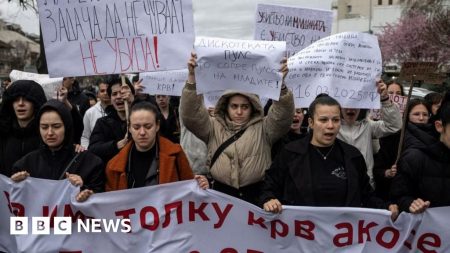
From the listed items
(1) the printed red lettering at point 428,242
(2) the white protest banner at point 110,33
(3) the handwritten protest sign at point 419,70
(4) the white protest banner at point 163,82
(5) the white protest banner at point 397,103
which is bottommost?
(1) the printed red lettering at point 428,242

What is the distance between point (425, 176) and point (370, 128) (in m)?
1.13

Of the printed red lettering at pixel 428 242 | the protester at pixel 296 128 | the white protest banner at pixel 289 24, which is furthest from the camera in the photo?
the white protest banner at pixel 289 24

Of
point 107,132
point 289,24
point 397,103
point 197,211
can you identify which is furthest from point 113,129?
point 397,103

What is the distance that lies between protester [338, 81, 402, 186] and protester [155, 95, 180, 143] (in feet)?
5.65

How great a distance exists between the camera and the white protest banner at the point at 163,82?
19.0ft

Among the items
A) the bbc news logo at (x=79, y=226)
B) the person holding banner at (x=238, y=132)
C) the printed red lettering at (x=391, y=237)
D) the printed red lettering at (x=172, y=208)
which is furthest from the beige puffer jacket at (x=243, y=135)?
the printed red lettering at (x=391, y=237)

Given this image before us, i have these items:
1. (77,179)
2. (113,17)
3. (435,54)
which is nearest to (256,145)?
(77,179)

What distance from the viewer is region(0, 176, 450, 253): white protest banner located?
3.50 metres

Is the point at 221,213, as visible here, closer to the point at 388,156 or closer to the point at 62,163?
the point at 62,163

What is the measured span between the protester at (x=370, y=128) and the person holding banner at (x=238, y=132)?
0.72m

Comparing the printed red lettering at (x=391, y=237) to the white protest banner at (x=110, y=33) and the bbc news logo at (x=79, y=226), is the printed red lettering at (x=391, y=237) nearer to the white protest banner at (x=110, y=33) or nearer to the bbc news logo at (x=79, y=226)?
the bbc news logo at (x=79, y=226)

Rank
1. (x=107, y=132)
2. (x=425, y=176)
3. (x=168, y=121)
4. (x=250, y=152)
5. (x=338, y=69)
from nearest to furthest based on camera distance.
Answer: (x=425, y=176) < (x=250, y=152) < (x=338, y=69) < (x=107, y=132) < (x=168, y=121)

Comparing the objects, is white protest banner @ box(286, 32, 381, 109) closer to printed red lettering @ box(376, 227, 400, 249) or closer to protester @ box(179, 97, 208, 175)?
protester @ box(179, 97, 208, 175)

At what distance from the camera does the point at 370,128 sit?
14.4 feet
